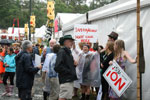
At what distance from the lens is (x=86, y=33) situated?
277 inches

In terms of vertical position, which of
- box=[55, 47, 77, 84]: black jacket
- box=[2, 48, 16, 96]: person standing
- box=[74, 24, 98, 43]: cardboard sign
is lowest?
box=[2, 48, 16, 96]: person standing

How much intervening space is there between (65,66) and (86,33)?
1.85 metres

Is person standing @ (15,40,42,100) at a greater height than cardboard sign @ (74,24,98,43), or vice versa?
cardboard sign @ (74,24,98,43)

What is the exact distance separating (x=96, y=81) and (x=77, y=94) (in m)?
1.84

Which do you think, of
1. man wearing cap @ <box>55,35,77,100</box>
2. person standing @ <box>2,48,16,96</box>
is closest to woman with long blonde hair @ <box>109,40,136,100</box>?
man wearing cap @ <box>55,35,77,100</box>

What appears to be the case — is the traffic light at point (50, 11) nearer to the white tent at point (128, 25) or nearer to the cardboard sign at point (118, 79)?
the white tent at point (128, 25)

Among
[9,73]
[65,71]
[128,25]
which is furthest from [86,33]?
[9,73]

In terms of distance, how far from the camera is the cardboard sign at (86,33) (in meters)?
7.03

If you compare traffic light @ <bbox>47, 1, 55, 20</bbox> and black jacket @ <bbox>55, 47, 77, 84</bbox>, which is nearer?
black jacket @ <bbox>55, 47, 77, 84</bbox>

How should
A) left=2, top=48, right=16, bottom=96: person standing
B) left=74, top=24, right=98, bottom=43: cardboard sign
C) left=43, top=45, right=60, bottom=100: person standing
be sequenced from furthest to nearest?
1. left=2, top=48, right=16, bottom=96: person standing
2. left=74, top=24, right=98, bottom=43: cardboard sign
3. left=43, top=45, right=60, bottom=100: person standing

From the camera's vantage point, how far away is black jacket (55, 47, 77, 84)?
5.36 m

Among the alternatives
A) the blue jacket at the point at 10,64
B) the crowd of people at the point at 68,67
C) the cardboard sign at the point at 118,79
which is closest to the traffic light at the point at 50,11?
the blue jacket at the point at 10,64

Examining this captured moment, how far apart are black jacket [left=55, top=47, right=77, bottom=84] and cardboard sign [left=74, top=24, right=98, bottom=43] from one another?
1650 mm

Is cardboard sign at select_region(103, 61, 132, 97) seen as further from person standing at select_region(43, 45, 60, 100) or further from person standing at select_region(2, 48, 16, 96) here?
person standing at select_region(2, 48, 16, 96)
